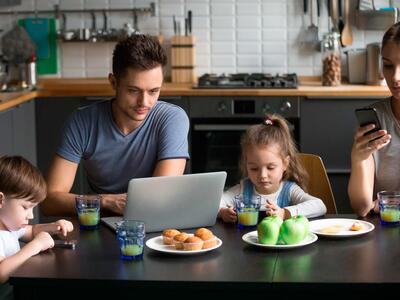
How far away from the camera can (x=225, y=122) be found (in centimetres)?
533

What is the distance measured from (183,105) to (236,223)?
2.53 meters

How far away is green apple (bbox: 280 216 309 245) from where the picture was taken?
98.3 inches

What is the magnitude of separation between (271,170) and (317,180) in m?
0.34

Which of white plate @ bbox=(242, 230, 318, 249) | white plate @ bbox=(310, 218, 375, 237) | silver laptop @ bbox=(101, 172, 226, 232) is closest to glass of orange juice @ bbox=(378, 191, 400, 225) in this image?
white plate @ bbox=(310, 218, 375, 237)

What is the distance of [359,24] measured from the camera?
18.7 ft

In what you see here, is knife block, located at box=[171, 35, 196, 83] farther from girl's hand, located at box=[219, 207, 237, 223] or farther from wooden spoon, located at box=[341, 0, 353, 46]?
girl's hand, located at box=[219, 207, 237, 223]

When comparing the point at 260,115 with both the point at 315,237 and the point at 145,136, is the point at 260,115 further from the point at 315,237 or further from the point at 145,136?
the point at 315,237

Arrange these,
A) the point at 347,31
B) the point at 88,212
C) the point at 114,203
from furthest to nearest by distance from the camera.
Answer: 1. the point at 347,31
2. the point at 114,203
3. the point at 88,212

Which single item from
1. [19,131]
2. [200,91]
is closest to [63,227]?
[19,131]

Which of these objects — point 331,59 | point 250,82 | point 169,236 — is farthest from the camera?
point 331,59

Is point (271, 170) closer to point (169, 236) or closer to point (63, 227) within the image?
point (169, 236)

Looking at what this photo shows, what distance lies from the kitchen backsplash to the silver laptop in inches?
125

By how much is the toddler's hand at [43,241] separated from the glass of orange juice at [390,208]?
1041 mm

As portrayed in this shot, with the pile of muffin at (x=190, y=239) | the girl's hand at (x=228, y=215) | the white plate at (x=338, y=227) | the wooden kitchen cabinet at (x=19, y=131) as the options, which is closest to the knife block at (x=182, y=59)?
the wooden kitchen cabinet at (x=19, y=131)
